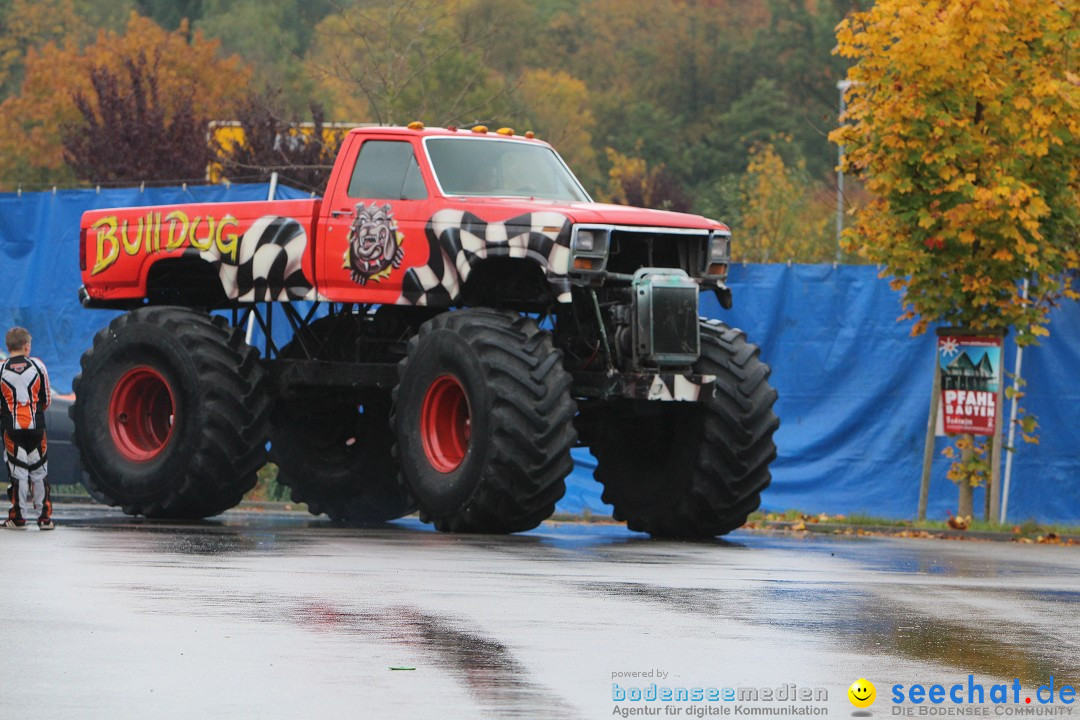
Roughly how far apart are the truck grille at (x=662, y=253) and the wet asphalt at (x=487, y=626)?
94.5 inches

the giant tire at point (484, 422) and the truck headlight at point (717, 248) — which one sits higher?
the truck headlight at point (717, 248)

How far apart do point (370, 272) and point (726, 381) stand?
299 centimetres

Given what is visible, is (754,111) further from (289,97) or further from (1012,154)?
(1012,154)

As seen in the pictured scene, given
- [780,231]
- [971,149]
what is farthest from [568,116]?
[971,149]

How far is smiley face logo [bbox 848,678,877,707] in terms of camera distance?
Result: 7719mm

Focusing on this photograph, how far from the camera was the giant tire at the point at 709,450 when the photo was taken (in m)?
16.6

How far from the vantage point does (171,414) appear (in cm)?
1872

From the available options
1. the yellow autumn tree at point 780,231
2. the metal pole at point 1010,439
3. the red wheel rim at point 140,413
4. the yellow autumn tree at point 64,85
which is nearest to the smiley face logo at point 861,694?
the red wheel rim at point 140,413

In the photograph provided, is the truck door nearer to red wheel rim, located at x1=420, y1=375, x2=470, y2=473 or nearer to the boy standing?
red wheel rim, located at x1=420, y1=375, x2=470, y2=473

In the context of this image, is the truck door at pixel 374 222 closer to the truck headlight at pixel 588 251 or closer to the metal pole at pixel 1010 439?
the truck headlight at pixel 588 251

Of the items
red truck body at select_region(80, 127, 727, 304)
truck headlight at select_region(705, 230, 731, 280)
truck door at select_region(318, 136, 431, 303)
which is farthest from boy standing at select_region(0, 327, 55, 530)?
truck headlight at select_region(705, 230, 731, 280)

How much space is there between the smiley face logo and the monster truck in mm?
7693

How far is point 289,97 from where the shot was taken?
9288 centimetres

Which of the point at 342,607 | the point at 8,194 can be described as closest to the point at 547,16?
the point at 8,194
